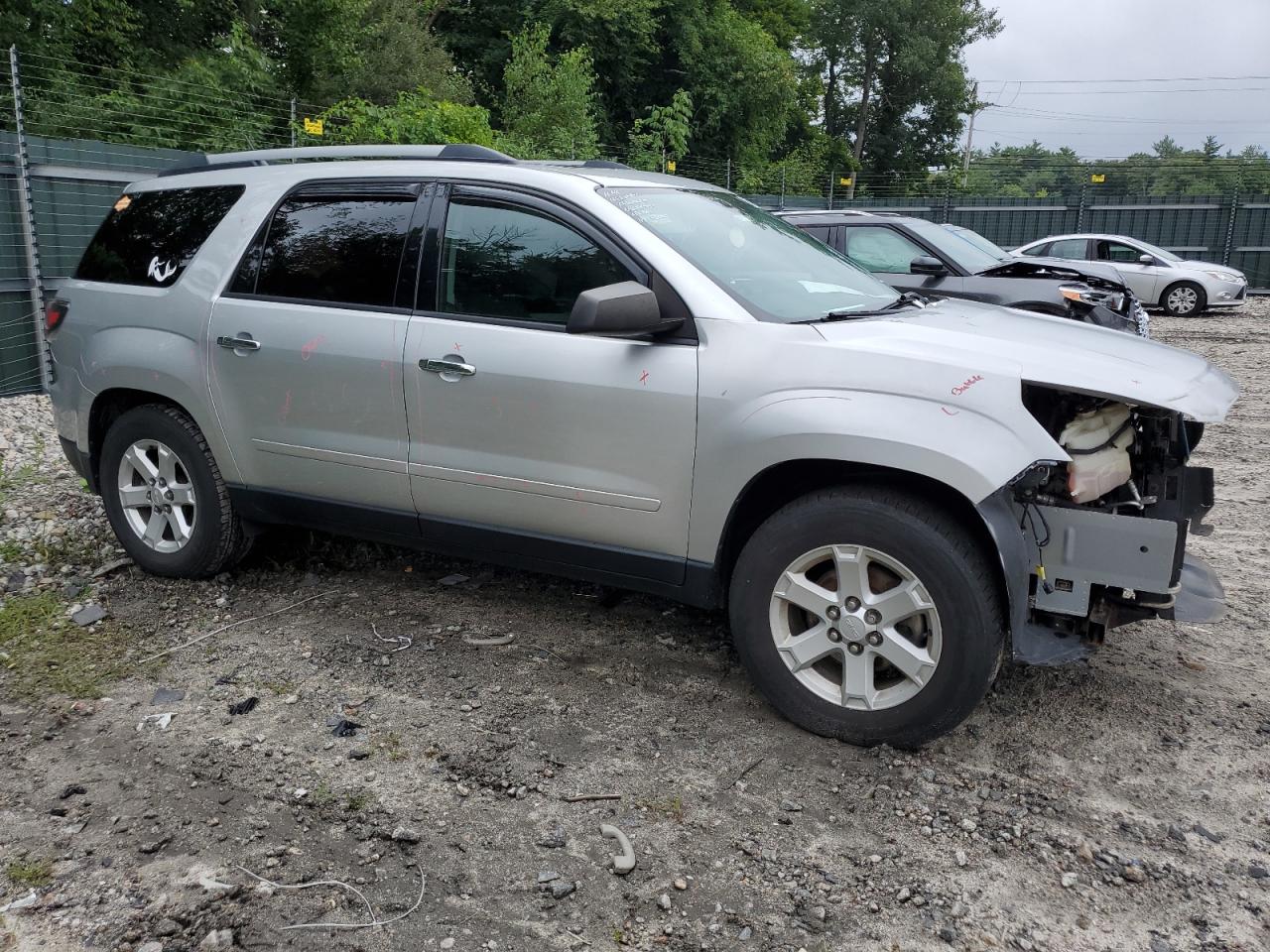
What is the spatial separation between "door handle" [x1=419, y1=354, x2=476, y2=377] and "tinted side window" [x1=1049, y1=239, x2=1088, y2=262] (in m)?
16.5

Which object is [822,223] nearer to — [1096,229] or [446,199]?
[446,199]

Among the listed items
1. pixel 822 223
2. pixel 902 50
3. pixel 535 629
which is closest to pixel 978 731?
pixel 535 629

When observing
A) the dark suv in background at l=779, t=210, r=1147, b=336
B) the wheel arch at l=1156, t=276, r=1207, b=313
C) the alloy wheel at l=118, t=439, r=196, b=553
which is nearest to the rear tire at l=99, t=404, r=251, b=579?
Result: the alloy wheel at l=118, t=439, r=196, b=553

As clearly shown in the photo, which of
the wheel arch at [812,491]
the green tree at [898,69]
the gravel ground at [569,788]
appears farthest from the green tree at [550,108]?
the green tree at [898,69]

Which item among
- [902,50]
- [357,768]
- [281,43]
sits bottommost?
[357,768]

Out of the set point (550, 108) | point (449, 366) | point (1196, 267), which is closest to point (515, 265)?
point (449, 366)

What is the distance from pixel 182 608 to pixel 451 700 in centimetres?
165

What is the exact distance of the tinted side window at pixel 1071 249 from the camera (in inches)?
705

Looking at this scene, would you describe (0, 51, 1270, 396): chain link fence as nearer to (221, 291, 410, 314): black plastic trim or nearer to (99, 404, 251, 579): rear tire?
(99, 404, 251, 579): rear tire

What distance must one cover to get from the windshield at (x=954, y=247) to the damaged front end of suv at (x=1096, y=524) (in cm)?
631

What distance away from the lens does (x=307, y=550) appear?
5320 mm

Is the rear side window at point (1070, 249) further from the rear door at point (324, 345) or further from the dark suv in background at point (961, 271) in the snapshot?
the rear door at point (324, 345)

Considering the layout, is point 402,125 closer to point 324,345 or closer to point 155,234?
point 155,234

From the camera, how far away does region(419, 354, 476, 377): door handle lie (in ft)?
12.5
